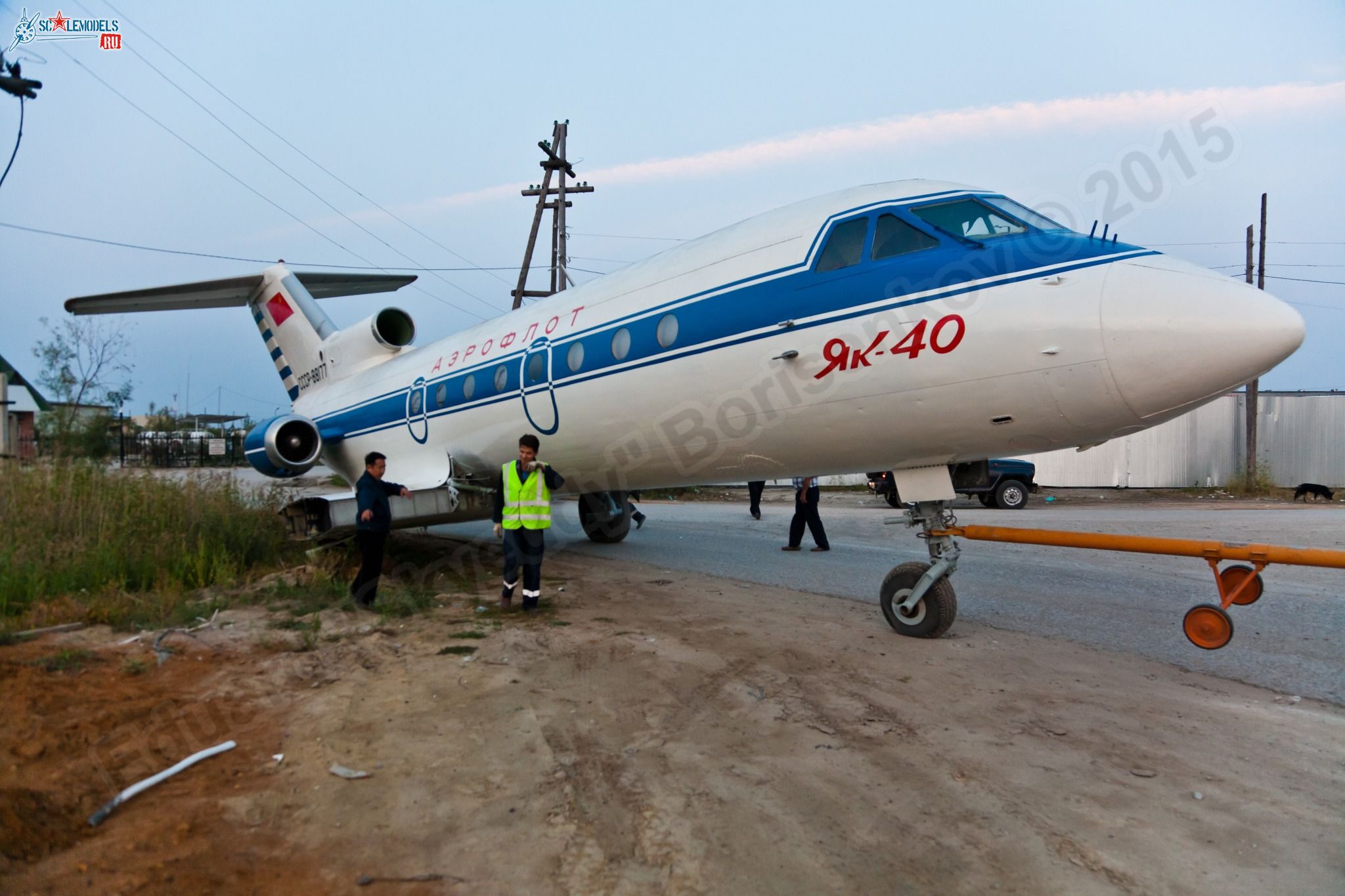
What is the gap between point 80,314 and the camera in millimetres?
12867

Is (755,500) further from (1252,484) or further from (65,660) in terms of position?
(1252,484)

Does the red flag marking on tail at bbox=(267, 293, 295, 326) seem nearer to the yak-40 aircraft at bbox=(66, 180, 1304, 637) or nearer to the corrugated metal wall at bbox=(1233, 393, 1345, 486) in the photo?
the yak-40 aircraft at bbox=(66, 180, 1304, 637)

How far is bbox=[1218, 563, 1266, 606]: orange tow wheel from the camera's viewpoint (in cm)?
481

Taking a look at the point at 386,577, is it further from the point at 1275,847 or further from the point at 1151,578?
the point at 1151,578

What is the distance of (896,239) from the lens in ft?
18.7

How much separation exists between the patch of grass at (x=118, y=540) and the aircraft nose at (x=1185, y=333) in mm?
7286

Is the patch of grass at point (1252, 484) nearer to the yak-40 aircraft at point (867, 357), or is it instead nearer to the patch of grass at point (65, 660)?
the yak-40 aircraft at point (867, 357)

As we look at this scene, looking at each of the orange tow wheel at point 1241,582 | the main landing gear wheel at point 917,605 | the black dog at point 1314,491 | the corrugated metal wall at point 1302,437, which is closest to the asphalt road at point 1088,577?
the main landing gear wheel at point 917,605

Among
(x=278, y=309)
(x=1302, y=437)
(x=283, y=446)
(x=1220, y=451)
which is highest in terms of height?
(x=278, y=309)

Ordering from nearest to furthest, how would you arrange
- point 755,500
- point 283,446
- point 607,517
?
1. point 283,446
2. point 607,517
3. point 755,500

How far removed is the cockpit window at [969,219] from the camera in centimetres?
552

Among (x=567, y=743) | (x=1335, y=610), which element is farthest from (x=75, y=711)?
(x=1335, y=610)

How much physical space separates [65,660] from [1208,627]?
7.26 m

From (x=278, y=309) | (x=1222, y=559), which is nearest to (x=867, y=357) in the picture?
(x=1222, y=559)
